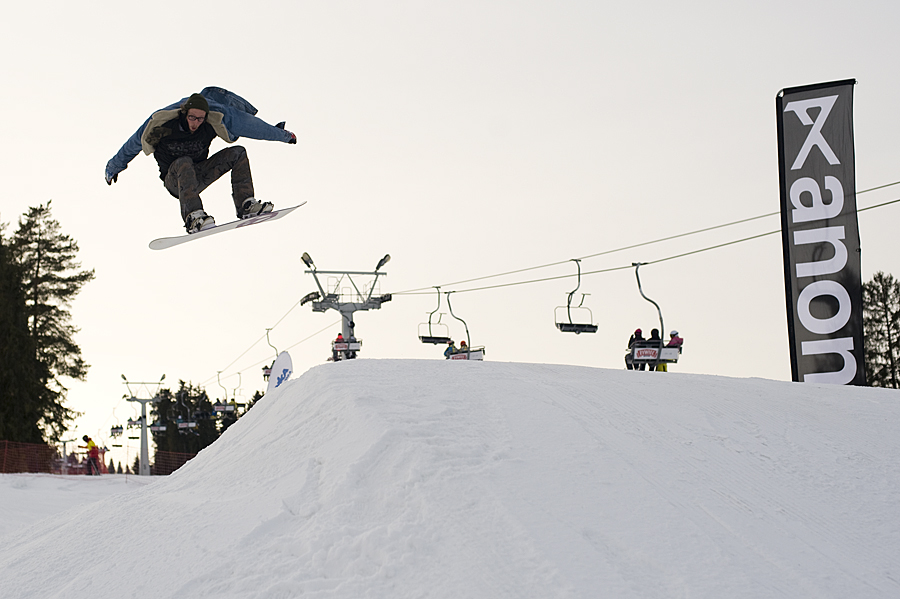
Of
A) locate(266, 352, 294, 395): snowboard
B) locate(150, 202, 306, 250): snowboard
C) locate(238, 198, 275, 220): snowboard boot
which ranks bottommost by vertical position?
locate(266, 352, 294, 395): snowboard

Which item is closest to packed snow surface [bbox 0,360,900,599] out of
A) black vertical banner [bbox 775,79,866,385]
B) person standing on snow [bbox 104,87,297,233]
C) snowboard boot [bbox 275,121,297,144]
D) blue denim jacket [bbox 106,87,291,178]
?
person standing on snow [bbox 104,87,297,233]

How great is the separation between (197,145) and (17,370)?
34.8 m

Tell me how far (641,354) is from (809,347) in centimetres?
385

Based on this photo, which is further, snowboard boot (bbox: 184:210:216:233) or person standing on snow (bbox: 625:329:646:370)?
person standing on snow (bbox: 625:329:646:370)

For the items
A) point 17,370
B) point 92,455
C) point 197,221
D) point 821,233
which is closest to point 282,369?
point 197,221

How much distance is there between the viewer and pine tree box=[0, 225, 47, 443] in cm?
3722

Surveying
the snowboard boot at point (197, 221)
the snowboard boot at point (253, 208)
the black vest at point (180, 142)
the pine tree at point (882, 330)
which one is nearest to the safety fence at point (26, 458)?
the snowboard boot at point (253, 208)

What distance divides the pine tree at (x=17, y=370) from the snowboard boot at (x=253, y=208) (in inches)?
1304

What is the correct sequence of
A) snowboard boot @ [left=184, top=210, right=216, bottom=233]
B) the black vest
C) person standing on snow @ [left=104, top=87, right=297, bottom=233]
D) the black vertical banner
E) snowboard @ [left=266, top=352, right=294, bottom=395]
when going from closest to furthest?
person standing on snow @ [left=104, top=87, right=297, bottom=233]
the black vest
snowboard boot @ [left=184, top=210, right=216, bottom=233]
the black vertical banner
snowboard @ [left=266, top=352, right=294, bottom=395]

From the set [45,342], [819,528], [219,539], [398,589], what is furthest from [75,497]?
[45,342]

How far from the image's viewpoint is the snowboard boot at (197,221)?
28.7ft

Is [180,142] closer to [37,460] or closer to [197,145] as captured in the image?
[197,145]

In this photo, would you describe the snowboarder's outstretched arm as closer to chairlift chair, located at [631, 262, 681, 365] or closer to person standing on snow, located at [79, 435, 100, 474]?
chairlift chair, located at [631, 262, 681, 365]

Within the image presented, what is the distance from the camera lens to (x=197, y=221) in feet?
28.7
